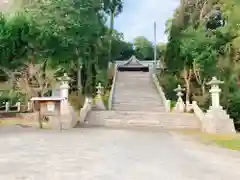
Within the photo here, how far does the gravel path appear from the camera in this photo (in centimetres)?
502

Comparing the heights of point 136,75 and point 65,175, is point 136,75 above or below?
above

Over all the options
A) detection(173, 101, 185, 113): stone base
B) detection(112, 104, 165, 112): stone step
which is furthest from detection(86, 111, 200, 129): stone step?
detection(112, 104, 165, 112): stone step

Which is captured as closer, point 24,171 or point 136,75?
point 24,171

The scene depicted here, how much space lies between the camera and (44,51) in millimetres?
17516

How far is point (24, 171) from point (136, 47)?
40.8 metres

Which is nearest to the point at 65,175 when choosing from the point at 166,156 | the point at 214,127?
the point at 166,156

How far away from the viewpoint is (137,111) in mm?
18062

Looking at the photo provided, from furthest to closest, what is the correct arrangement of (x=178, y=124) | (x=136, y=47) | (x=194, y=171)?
(x=136, y=47), (x=178, y=124), (x=194, y=171)

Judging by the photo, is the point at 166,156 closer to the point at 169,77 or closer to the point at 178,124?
the point at 178,124

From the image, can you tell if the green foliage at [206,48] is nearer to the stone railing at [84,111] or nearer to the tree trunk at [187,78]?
the tree trunk at [187,78]

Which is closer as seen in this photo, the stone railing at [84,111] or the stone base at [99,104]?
the stone railing at [84,111]

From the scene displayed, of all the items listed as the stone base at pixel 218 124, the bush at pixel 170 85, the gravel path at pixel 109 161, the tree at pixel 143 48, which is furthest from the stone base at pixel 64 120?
the tree at pixel 143 48

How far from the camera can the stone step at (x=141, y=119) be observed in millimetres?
15719

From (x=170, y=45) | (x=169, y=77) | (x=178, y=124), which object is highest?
(x=170, y=45)
